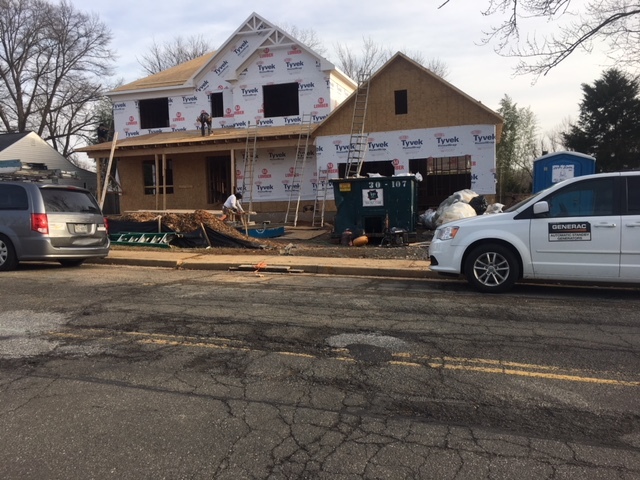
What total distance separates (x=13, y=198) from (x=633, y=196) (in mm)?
10932

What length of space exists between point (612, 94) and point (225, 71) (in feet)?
101

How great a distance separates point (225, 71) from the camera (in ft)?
77.7

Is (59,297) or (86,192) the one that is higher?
(86,192)

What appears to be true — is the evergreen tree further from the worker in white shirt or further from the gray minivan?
the gray minivan

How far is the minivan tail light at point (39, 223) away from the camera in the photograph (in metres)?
9.98

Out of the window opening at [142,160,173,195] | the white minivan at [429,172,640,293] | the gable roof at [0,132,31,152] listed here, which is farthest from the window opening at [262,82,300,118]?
the gable roof at [0,132,31,152]

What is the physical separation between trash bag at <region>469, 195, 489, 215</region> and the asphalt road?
9.44 metres

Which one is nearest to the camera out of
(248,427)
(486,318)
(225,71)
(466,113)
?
(248,427)

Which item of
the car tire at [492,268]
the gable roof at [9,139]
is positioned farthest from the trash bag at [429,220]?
the gable roof at [9,139]

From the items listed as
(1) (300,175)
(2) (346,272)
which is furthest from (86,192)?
(1) (300,175)

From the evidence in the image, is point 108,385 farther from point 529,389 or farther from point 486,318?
point 486,318

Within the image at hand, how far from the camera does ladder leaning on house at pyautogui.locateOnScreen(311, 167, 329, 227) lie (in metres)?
20.3

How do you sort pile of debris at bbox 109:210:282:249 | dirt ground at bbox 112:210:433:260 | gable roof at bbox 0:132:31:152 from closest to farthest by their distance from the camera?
dirt ground at bbox 112:210:433:260
pile of debris at bbox 109:210:282:249
gable roof at bbox 0:132:31:152

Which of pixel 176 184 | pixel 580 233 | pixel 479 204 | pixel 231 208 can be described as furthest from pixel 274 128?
pixel 580 233
